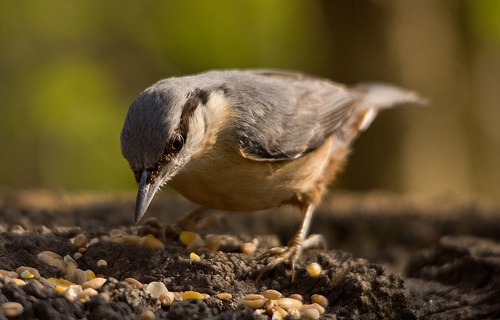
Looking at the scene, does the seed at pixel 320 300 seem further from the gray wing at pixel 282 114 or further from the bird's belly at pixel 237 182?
the gray wing at pixel 282 114

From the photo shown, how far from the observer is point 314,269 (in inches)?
138

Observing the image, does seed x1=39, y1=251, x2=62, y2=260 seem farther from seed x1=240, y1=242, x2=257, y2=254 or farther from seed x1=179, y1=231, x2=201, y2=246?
seed x1=240, y1=242, x2=257, y2=254

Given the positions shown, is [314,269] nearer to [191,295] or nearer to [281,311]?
[281,311]

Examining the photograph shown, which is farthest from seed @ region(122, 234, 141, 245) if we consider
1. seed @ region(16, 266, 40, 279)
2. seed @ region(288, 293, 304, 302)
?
seed @ region(288, 293, 304, 302)

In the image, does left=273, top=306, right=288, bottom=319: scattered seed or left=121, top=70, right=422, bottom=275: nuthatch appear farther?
left=121, top=70, right=422, bottom=275: nuthatch

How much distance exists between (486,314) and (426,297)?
0.94 feet

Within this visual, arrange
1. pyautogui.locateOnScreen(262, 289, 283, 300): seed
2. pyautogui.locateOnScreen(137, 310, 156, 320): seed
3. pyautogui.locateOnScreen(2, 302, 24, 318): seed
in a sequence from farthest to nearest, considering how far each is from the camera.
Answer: pyautogui.locateOnScreen(262, 289, 283, 300): seed → pyautogui.locateOnScreen(137, 310, 156, 320): seed → pyautogui.locateOnScreen(2, 302, 24, 318): seed

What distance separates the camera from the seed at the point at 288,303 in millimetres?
3133

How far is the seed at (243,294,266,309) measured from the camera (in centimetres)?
310

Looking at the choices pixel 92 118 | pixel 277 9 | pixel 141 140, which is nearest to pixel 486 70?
pixel 277 9

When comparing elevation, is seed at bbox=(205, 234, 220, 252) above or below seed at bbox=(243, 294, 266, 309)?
above

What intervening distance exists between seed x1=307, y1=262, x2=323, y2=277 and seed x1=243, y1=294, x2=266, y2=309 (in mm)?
387

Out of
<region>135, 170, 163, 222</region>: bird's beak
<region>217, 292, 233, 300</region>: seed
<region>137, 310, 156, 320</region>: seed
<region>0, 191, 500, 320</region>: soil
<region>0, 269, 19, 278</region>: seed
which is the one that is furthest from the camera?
<region>135, 170, 163, 222</region>: bird's beak

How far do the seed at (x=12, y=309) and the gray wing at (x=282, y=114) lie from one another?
5.03 feet
